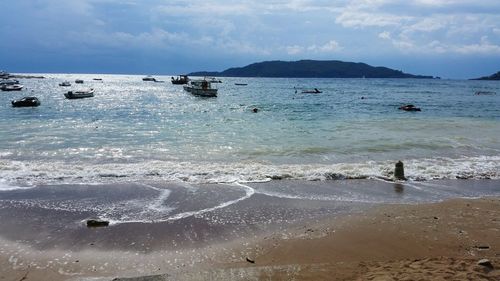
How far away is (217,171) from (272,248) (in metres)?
8.16

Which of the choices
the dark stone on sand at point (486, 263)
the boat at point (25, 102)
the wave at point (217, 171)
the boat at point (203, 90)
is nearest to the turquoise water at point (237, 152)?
the wave at point (217, 171)

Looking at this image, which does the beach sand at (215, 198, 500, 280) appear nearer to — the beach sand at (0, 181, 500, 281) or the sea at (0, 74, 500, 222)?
the beach sand at (0, 181, 500, 281)

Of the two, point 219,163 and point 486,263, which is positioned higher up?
point 486,263

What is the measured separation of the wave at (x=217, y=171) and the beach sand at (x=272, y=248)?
13.9ft

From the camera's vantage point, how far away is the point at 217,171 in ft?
56.3

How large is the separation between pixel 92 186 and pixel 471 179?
13815 mm

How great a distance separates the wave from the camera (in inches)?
626

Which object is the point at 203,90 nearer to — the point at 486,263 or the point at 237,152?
the point at 237,152

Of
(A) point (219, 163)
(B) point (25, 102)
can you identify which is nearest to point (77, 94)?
(B) point (25, 102)

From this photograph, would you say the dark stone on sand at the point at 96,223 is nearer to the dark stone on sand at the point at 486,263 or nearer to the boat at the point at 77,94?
the dark stone on sand at the point at 486,263

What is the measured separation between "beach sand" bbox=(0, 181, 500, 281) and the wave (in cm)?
424

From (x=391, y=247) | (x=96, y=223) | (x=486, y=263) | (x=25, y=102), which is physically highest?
(x=25, y=102)

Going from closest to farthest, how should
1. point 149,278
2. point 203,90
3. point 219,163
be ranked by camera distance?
point 149,278
point 219,163
point 203,90

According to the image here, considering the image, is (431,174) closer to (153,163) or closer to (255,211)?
(255,211)
